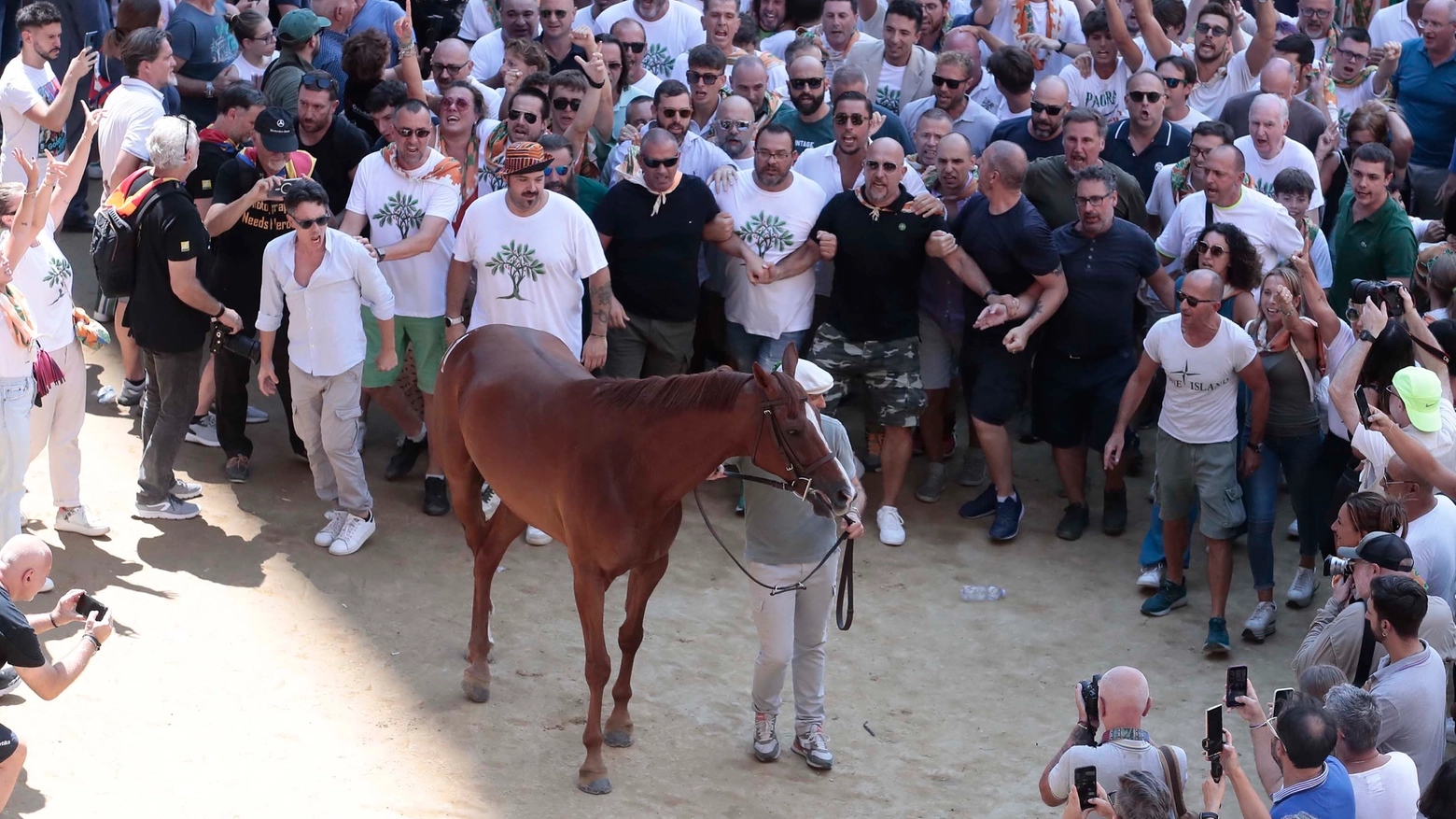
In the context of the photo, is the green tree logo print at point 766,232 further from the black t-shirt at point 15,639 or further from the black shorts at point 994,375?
the black t-shirt at point 15,639

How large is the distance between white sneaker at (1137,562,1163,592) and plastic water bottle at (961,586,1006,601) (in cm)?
76

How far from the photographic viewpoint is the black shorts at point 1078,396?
28.2 feet

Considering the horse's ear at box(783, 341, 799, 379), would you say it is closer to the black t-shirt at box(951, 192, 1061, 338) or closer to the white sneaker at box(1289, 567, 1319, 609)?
the black t-shirt at box(951, 192, 1061, 338)

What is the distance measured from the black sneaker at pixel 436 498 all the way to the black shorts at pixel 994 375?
315cm

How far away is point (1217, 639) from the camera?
7707 mm

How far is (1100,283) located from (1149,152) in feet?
4.54

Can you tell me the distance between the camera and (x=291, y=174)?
326 inches

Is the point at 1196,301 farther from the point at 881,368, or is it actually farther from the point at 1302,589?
the point at 881,368

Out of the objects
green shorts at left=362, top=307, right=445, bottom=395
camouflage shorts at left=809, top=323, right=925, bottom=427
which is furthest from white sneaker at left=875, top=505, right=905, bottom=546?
green shorts at left=362, top=307, right=445, bottom=395

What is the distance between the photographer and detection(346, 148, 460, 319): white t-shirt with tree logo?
8.40 metres

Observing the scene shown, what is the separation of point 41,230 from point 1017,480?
5822mm

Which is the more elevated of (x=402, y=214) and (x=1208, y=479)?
(x=402, y=214)

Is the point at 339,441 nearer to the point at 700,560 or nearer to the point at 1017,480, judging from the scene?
the point at 700,560

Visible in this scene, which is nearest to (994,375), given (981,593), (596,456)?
(981,593)
